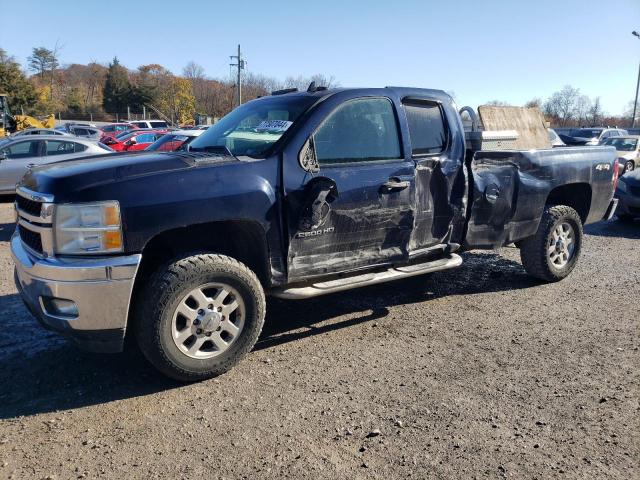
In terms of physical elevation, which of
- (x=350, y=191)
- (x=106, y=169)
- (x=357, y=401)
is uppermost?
(x=106, y=169)

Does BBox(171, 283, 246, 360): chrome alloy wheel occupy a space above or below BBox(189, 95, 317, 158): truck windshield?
below

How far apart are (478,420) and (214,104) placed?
7423 centimetres

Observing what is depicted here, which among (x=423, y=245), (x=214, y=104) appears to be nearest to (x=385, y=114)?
(x=423, y=245)

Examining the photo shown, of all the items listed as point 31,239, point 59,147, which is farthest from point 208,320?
point 59,147

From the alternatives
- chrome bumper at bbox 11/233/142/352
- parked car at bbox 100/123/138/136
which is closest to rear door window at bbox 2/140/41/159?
chrome bumper at bbox 11/233/142/352

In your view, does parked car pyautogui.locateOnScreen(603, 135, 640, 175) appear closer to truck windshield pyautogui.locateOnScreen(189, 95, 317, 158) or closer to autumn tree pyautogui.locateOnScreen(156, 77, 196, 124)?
truck windshield pyautogui.locateOnScreen(189, 95, 317, 158)

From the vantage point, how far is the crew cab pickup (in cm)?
329

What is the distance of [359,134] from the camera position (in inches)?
172

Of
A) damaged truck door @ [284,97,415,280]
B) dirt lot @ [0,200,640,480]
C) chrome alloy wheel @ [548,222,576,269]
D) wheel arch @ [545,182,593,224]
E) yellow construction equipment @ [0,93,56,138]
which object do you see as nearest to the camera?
dirt lot @ [0,200,640,480]

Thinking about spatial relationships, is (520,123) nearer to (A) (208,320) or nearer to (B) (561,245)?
(B) (561,245)

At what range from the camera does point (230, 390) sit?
3.61 m

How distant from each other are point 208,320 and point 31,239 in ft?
4.24

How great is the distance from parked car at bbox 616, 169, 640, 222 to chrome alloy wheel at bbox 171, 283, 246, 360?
29.2 feet

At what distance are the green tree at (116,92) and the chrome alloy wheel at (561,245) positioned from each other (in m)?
77.4
